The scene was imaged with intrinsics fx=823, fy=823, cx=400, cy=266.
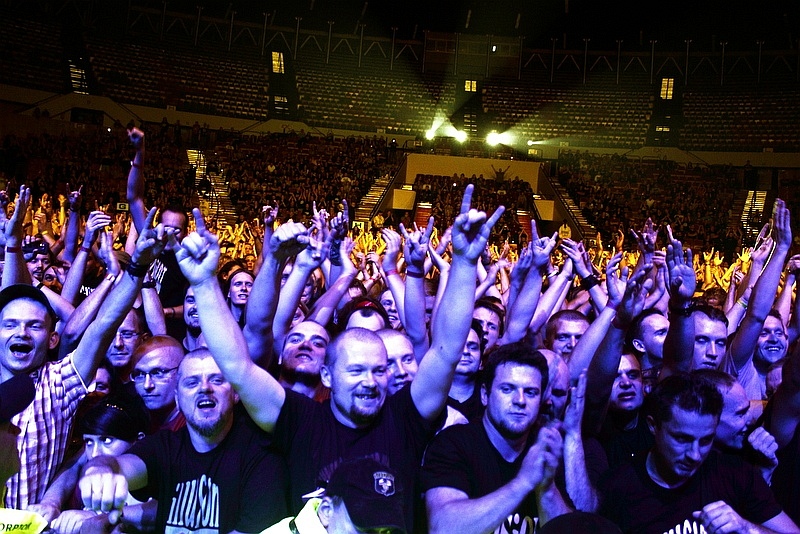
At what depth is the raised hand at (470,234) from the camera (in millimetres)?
2719

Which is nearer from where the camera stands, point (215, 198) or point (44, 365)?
point (44, 365)

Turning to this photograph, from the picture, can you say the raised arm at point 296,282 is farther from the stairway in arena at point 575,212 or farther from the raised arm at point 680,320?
the stairway in arena at point 575,212

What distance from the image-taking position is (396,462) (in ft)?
A: 9.20

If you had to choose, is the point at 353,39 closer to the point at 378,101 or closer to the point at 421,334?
the point at 378,101

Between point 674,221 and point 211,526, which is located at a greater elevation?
point 674,221

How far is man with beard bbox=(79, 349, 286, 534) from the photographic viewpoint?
274 centimetres

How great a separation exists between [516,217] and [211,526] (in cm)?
2004

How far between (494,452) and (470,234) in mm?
744

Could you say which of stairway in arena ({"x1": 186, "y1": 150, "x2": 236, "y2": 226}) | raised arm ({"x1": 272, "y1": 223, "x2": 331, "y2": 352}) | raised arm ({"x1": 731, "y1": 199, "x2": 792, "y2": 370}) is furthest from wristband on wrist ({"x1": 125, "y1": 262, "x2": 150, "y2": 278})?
stairway in arena ({"x1": 186, "y1": 150, "x2": 236, "y2": 226})

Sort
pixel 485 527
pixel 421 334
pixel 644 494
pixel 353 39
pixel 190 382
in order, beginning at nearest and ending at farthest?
pixel 485 527, pixel 644 494, pixel 190 382, pixel 421 334, pixel 353 39

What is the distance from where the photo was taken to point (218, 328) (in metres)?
2.72

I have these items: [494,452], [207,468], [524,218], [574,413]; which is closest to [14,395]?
[207,468]

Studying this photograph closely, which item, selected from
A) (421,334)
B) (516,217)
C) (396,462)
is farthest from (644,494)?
(516,217)

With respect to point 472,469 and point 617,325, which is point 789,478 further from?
point 472,469
